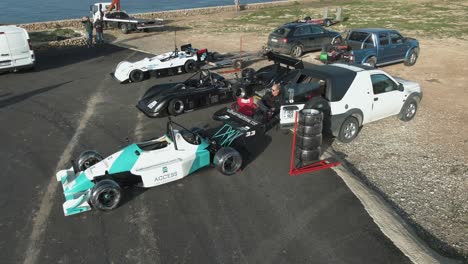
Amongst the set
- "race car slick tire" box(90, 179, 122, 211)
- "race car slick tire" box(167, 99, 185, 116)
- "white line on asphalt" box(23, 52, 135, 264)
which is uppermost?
"race car slick tire" box(167, 99, 185, 116)

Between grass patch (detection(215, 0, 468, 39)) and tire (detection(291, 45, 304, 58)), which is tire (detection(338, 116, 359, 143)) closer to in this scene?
tire (detection(291, 45, 304, 58))

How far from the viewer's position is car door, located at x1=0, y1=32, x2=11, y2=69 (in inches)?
681

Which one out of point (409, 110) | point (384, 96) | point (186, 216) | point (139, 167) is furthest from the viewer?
point (409, 110)

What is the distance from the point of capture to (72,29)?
31.1 metres

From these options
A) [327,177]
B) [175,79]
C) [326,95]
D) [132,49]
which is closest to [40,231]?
[327,177]

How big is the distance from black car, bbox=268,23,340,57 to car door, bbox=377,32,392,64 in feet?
14.7

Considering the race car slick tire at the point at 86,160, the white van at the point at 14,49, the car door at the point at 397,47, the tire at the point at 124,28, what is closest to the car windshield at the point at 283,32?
the car door at the point at 397,47

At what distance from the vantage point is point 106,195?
7.52m

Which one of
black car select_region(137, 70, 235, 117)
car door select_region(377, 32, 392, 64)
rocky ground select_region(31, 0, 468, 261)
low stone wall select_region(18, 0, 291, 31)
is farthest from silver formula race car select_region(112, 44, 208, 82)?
low stone wall select_region(18, 0, 291, 31)

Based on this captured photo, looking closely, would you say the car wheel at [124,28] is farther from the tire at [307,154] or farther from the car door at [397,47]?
the tire at [307,154]

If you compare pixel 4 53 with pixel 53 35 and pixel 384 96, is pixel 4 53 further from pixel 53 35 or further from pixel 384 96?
pixel 384 96

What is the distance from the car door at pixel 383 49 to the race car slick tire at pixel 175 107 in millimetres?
9799

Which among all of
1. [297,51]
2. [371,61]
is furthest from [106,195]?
[297,51]

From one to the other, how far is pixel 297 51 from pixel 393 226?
49.1ft
